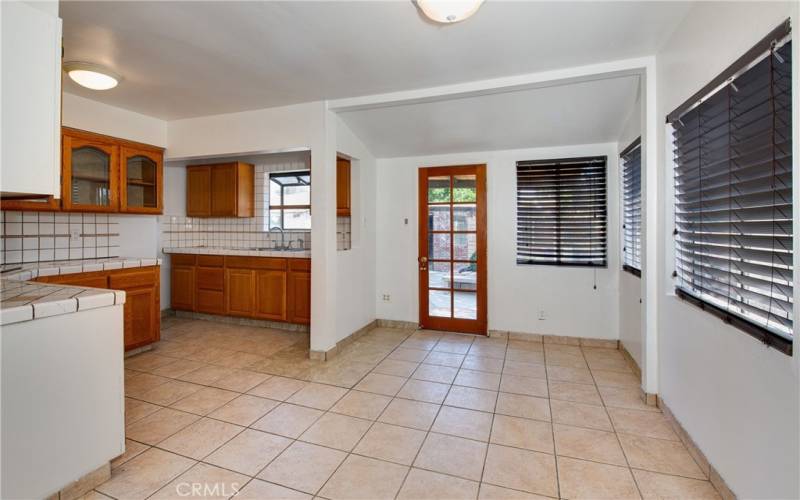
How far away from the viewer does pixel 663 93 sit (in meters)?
2.36

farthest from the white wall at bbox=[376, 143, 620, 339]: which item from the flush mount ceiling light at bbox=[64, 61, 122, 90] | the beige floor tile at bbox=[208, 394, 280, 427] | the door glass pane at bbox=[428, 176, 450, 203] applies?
the flush mount ceiling light at bbox=[64, 61, 122, 90]

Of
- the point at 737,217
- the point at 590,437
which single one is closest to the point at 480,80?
the point at 737,217

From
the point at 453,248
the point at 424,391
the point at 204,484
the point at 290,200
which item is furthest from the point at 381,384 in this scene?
the point at 290,200

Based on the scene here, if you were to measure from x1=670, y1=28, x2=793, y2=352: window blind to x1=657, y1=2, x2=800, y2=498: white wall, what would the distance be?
10 centimetres

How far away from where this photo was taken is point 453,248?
14.0 feet

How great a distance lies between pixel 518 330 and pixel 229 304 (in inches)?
136

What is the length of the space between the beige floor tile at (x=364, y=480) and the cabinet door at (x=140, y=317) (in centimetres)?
265

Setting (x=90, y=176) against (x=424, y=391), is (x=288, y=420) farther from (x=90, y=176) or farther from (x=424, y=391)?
(x=90, y=176)

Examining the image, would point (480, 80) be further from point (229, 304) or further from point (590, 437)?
point (229, 304)

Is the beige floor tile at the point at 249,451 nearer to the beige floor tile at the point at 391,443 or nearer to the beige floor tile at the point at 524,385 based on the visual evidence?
the beige floor tile at the point at 391,443

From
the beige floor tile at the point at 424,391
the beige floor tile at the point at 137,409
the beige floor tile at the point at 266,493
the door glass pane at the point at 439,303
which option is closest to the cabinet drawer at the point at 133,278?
the beige floor tile at the point at 137,409

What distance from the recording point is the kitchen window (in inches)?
193

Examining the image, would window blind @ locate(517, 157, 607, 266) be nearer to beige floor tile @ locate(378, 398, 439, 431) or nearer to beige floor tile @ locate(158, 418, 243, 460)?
beige floor tile @ locate(378, 398, 439, 431)

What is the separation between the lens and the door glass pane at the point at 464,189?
4.19 metres
